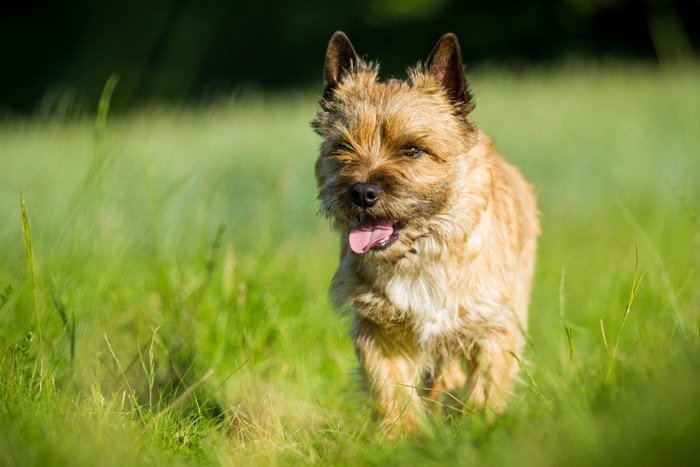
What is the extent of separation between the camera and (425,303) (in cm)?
384

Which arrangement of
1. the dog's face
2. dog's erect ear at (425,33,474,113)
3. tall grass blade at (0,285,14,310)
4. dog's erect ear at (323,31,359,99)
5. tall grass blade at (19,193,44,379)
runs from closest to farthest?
tall grass blade at (19,193,44,379) < tall grass blade at (0,285,14,310) < the dog's face < dog's erect ear at (425,33,474,113) < dog's erect ear at (323,31,359,99)

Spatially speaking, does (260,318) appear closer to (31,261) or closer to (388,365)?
(388,365)

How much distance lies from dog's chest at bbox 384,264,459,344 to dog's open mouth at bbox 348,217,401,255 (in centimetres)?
22

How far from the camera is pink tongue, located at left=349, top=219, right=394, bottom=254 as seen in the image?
3756 mm

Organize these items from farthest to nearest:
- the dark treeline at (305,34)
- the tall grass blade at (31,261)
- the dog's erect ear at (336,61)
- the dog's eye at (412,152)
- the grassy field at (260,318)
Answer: the dark treeline at (305,34) < the dog's erect ear at (336,61) < the dog's eye at (412,152) < the tall grass blade at (31,261) < the grassy field at (260,318)

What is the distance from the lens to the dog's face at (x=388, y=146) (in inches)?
148

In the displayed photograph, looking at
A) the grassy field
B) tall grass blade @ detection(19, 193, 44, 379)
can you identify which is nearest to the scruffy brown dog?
the grassy field

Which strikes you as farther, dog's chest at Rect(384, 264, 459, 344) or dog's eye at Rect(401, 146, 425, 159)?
dog's eye at Rect(401, 146, 425, 159)

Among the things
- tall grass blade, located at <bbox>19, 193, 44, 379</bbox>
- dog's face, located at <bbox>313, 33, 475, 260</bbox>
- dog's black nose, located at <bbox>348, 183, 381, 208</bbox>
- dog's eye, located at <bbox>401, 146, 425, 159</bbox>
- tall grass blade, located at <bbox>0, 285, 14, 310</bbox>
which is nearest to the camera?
tall grass blade, located at <bbox>19, 193, 44, 379</bbox>

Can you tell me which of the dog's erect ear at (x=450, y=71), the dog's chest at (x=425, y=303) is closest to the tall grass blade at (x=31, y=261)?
the dog's chest at (x=425, y=303)

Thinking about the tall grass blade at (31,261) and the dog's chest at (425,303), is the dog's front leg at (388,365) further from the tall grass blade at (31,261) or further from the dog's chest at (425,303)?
the tall grass blade at (31,261)

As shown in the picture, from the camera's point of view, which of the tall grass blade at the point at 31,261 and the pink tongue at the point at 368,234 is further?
the pink tongue at the point at 368,234

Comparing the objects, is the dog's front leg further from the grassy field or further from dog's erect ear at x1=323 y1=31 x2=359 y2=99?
dog's erect ear at x1=323 y1=31 x2=359 y2=99

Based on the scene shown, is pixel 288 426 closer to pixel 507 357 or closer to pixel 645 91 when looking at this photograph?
pixel 507 357
